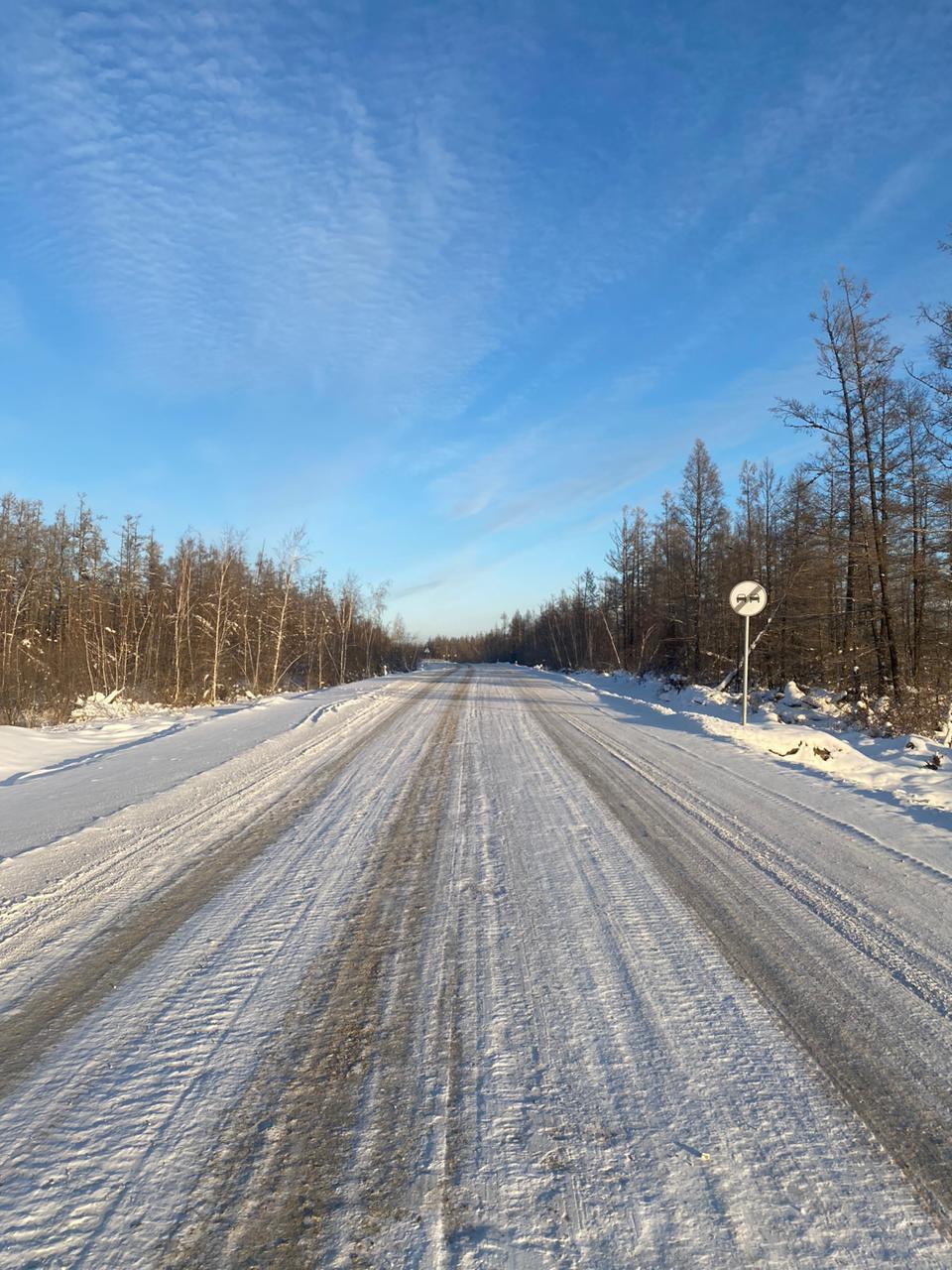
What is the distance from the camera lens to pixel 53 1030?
2938 mm

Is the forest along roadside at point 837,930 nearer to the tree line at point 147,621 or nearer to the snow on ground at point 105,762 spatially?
the snow on ground at point 105,762

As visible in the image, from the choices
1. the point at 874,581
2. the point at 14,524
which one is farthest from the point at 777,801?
the point at 14,524

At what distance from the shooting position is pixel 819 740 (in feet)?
38.5

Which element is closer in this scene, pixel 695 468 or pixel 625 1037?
pixel 625 1037

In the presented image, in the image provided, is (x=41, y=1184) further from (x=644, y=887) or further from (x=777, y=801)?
(x=777, y=801)

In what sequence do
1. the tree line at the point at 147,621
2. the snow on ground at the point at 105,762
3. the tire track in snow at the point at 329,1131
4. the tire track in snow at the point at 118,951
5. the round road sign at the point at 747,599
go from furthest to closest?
the tree line at the point at 147,621 < the round road sign at the point at 747,599 < the snow on ground at the point at 105,762 < the tire track in snow at the point at 118,951 < the tire track in snow at the point at 329,1131

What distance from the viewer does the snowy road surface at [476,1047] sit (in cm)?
196

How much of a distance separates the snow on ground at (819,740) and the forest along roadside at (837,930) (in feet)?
5.10

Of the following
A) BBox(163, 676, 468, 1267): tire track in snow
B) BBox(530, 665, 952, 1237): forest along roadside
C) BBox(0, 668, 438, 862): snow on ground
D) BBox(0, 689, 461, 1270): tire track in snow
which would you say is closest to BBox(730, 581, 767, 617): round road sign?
BBox(530, 665, 952, 1237): forest along roadside

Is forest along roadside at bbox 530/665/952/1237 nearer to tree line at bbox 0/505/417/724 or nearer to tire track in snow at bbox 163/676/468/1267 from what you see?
tire track in snow at bbox 163/676/468/1267

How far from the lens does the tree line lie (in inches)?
1161

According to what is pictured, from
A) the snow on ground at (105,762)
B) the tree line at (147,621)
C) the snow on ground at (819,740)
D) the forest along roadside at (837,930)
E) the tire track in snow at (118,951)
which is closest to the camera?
the forest along roadside at (837,930)

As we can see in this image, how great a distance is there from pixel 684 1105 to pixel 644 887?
222 cm

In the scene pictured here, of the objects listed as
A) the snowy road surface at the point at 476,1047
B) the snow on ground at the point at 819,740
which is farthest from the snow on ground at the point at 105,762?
the snow on ground at the point at 819,740
